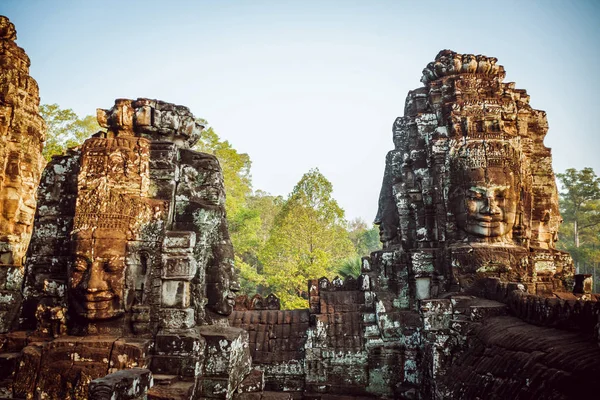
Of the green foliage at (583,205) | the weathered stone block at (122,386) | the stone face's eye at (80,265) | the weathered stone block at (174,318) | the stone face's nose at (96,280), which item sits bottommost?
the weathered stone block at (122,386)

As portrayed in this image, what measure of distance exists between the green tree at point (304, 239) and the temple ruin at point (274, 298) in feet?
21.0

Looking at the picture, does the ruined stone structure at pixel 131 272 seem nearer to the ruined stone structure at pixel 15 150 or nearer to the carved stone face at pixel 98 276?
the carved stone face at pixel 98 276

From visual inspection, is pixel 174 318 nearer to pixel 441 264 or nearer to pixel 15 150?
→ pixel 441 264

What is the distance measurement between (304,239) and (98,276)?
11.9 meters

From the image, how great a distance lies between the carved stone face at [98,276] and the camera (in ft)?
14.9

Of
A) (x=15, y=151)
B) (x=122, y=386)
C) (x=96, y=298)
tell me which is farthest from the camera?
(x=15, y=151)

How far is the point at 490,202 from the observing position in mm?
7270

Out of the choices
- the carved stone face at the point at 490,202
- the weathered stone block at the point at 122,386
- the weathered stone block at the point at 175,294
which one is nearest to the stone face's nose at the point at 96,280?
the weathered stone block at the point at 175,294

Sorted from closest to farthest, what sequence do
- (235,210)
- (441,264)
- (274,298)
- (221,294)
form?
(221,294) → (441,264) → (274,298) → (235,210)

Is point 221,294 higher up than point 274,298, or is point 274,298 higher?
point 221,294

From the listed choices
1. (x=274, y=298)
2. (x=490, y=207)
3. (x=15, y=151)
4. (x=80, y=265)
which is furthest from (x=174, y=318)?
(x=15, y=151)

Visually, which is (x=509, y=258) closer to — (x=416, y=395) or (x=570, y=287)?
(x=570, y=287)

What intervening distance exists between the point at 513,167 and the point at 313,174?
10422 mm

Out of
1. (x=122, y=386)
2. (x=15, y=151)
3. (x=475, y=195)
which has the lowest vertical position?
(x=122, y=386)
